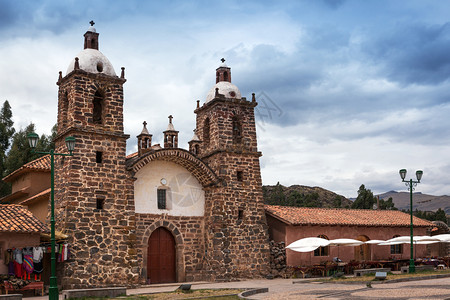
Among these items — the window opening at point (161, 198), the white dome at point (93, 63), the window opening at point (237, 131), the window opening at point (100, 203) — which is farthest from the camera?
the window opening at point (237, 131)

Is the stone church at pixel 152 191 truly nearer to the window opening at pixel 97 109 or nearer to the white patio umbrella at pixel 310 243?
the window opening at pixel 97 109

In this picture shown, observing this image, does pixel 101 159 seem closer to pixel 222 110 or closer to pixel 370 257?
pixel 222 110

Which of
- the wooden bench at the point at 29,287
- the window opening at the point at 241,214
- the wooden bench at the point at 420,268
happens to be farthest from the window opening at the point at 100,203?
the wooden bench at the point at 420,268

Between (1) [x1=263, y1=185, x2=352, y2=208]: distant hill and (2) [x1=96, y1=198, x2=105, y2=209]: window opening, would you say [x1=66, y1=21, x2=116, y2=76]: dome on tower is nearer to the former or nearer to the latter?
(2) [x1=96, y1=198, x2=105, y2=209]: window opening

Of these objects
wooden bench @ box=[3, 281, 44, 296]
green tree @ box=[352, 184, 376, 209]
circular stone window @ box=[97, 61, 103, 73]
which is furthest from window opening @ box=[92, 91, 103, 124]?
green tree @ box=[352, 184, 376, 209]

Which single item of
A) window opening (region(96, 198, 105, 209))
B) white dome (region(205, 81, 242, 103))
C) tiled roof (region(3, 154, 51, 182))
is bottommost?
window opening (region(96, 198, 105, 209))

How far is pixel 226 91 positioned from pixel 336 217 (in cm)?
1051

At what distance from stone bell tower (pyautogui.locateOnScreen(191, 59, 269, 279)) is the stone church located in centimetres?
6

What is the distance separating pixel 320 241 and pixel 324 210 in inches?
270

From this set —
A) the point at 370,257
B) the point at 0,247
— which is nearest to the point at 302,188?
the point at 370,257

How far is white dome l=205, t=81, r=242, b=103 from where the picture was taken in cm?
3199

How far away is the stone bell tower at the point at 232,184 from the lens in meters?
29.6

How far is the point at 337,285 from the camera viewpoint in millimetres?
22625

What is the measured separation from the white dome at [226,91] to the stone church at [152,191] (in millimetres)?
61
